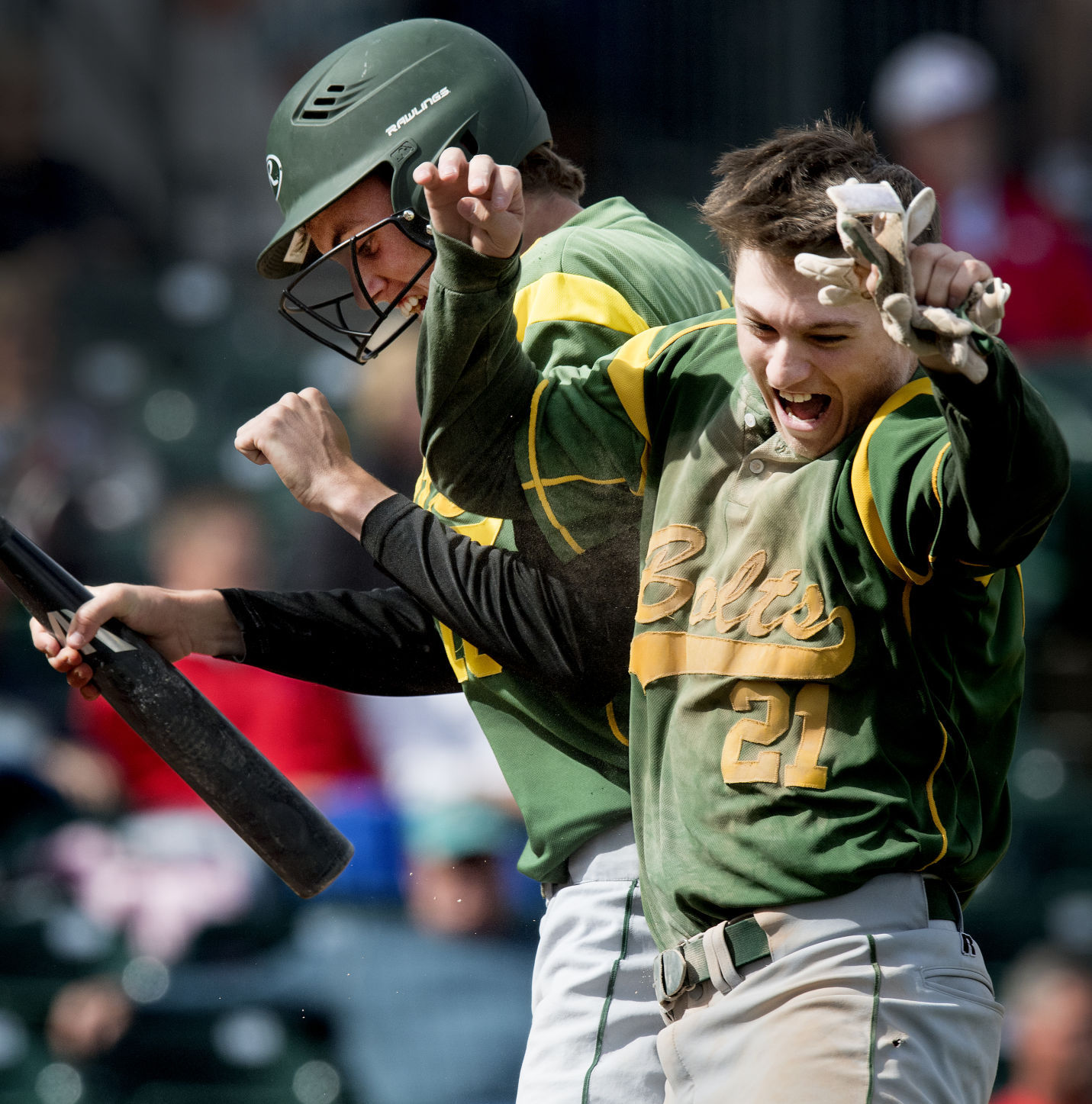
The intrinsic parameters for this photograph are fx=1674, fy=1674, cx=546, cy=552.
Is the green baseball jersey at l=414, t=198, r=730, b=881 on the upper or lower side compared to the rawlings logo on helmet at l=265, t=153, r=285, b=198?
lower

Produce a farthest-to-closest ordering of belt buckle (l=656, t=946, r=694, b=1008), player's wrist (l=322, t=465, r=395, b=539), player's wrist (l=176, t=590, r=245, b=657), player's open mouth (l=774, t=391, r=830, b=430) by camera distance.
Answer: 1. player's wrist (l=176, t=590, r=245, b=657)
2. player's wrist (l=322, t=465, r=395, b=539)
3. belt buckle (l=656, t=946, r=694, b=1008)
4. player's open mouth (l=774, t=391, r=830, b=430)

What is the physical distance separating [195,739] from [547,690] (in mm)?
551

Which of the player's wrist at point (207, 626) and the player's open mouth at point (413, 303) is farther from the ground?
the player's open mouth at point (413, 303)

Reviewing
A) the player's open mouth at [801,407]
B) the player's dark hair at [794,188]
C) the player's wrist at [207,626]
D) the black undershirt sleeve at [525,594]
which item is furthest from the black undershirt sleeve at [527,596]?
the player's dark hair at [794,188]

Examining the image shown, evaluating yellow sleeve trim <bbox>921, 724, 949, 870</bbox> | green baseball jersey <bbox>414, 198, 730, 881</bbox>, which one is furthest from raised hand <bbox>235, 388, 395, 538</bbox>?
yellow sleeve trim <bbox>921, 724, 949, 870</bbox>

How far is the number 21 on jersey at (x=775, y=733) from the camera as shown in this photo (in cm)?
202

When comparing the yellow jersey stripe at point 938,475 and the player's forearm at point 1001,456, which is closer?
the player's forearm at point 1001,456

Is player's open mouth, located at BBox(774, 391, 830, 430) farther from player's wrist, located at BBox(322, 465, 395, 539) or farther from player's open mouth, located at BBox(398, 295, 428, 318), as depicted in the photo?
player's open mouth, located at BBox(398, 295, 428, 318)

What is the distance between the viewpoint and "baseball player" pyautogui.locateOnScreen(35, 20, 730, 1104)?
8.43 ft

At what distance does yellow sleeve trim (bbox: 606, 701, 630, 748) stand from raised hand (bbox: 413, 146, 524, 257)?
2.48 feet

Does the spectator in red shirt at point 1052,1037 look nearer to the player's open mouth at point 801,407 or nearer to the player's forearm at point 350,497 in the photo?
the player's forearm at point 350,497

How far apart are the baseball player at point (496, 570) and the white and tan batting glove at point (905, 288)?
61 cm

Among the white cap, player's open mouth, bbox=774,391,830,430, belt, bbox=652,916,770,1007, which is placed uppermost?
player's open mouth, bbox=774,391,830,430

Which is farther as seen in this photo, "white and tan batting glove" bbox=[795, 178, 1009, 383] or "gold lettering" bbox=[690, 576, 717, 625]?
"gold lettering" bbox=[690, 576, 717, 625]
